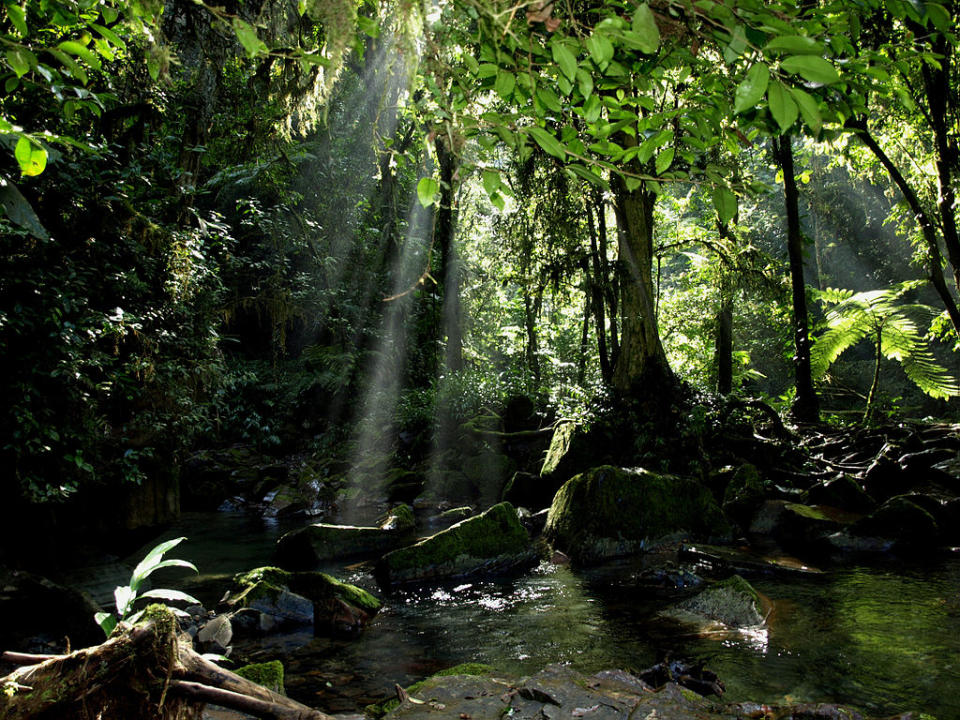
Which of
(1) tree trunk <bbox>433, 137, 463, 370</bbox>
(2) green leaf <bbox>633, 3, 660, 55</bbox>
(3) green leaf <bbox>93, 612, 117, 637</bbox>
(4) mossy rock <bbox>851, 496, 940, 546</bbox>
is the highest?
(1) tree trunk <bbox>433, 137, 463, 370</bbox>

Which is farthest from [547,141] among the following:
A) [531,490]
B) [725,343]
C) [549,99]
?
[725,343]

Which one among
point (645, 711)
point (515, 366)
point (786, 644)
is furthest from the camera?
point (515, 366)

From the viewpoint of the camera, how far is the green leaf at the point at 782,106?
178 cm

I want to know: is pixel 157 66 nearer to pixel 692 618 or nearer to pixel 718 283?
pixel 692 618

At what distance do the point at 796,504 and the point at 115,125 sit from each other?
1112cm

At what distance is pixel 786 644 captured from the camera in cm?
509

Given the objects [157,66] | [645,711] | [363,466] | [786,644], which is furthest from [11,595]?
[363,466]

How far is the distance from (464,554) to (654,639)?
3235 millimetres

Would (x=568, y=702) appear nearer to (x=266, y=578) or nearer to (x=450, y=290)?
(x=266, y=578)

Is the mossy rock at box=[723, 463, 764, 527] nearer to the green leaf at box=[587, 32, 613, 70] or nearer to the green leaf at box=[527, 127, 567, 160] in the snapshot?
the green leaf at box=[527, 127, 567, 160]

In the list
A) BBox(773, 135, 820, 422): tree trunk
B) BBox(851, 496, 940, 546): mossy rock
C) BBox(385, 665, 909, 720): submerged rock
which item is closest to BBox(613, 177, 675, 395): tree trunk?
BBox(773, 135, 820, 422): tree trunk

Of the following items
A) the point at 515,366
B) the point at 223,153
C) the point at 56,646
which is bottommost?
the point at 56,646

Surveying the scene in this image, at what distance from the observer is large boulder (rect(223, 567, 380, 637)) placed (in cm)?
629

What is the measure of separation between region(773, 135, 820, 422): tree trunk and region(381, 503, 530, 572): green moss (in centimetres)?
713
